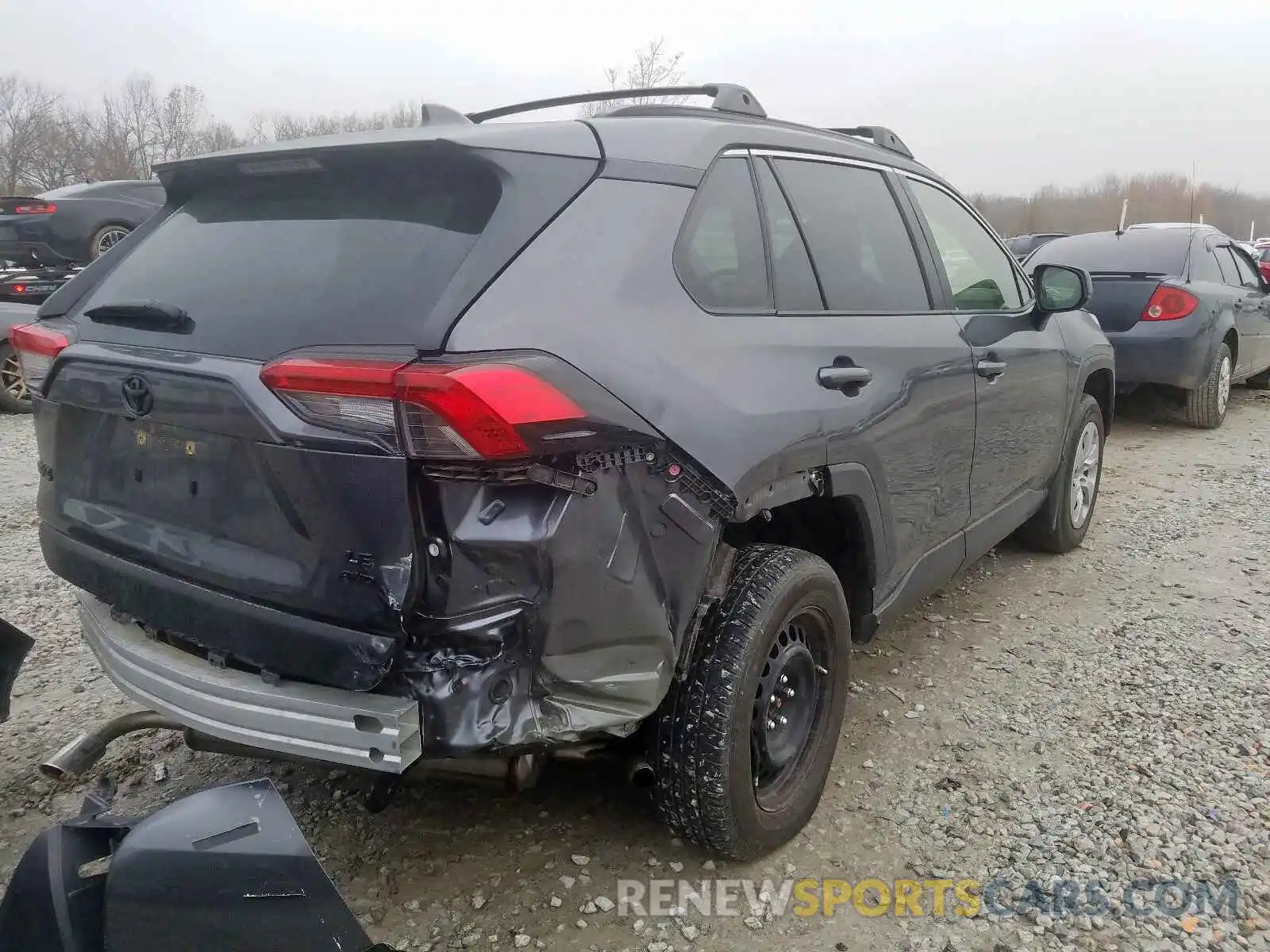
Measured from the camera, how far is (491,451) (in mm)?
1772

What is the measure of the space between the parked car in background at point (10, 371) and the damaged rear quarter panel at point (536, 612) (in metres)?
8.34

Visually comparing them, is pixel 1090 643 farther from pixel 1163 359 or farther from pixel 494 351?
pixel 1163 359

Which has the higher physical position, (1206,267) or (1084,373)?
(1206,267)

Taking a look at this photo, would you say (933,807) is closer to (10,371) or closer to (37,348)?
(37,348)

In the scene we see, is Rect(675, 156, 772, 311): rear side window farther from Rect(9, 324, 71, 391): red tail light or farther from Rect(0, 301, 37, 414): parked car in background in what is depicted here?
Rect(0, 301, 37, 414): parked car in background

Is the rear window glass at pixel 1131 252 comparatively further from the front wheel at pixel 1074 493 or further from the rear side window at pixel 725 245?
the rear side window at pixel 725 245

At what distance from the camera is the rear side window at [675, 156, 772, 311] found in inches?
90.1

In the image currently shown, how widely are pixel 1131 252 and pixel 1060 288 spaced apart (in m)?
4.89

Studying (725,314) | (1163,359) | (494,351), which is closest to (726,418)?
(725,314)

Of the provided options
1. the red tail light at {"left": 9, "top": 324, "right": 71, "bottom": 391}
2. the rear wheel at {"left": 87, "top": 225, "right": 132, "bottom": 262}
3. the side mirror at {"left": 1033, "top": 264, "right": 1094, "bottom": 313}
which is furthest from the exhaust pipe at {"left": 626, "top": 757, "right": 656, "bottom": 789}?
the rear wheel at {"left": 87, "top": 225, "right": 132, "bottom": 262}

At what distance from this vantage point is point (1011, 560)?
4.95m

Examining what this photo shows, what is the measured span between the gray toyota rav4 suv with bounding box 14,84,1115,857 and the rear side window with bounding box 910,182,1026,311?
773 mm

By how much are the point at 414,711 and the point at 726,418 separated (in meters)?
0.92

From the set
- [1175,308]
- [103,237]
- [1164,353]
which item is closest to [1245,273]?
[1175,308]
